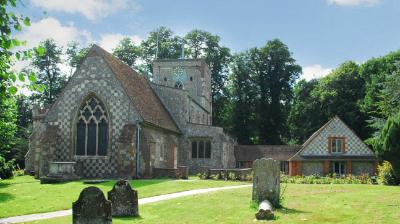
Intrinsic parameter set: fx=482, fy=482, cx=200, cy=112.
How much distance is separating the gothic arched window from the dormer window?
81.7 feet

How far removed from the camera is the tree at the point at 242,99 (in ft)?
217

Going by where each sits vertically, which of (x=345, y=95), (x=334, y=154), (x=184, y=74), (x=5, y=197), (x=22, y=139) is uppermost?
(x=184, y=74)

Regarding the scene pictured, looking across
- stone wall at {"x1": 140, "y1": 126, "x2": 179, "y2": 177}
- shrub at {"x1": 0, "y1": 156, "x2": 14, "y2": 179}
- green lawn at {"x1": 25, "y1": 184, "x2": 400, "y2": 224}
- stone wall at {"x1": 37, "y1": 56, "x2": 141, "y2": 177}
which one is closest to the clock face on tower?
stone wall at {"x1": 140, "y1": 126, "x2": 179, "y2": 177}

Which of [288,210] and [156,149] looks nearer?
[288,210]

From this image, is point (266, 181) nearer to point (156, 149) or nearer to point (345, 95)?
point (156, 149)

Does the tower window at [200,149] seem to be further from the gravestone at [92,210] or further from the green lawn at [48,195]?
the gravestone at [92,210]

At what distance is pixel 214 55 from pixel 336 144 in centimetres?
2828

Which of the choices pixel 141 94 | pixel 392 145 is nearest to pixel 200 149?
pixel 141 94

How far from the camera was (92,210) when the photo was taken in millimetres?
11281

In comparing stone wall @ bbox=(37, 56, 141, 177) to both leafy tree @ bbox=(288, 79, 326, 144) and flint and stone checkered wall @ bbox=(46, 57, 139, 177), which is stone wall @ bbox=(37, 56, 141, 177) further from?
leafy tree @ bbox=(288, 79, 326, 144)

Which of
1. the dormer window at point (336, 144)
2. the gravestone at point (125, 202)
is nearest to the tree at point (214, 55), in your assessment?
the dormer window at point (336, 144)

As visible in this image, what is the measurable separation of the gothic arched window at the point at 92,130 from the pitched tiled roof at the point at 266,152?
23.6 metres

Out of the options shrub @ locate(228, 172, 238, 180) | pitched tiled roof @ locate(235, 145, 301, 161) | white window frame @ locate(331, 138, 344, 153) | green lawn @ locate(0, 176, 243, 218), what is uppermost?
white window frame @ locate(331, 138, 344, 153)

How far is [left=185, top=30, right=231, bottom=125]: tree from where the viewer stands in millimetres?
70688
